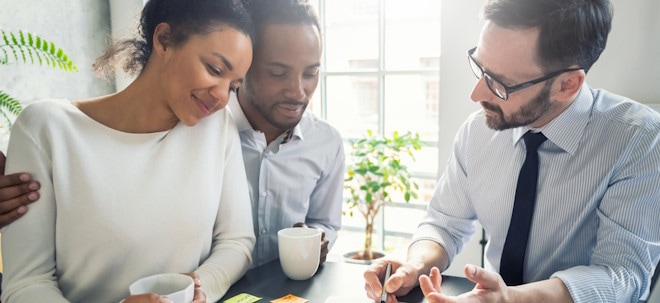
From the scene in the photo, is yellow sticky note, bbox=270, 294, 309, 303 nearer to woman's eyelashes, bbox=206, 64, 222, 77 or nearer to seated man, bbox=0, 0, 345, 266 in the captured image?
seated man, bbox=0, 0, 345, 266

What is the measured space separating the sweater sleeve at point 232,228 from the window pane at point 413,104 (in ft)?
7.09

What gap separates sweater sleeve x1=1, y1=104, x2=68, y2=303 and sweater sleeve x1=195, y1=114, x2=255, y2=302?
293 millimetres

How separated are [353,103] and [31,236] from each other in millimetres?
2685

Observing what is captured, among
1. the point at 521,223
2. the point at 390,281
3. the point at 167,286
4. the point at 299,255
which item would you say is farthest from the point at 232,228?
the point at 521,223

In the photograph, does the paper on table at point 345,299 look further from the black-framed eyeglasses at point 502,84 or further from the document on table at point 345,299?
the black-framed eyeglasses at point 502,84

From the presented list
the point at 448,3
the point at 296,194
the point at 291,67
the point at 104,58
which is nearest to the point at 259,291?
the point at 296,194

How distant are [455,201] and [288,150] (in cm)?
55

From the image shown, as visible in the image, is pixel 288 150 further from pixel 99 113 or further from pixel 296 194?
pixel 99 113

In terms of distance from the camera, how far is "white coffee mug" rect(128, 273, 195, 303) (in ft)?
2.71

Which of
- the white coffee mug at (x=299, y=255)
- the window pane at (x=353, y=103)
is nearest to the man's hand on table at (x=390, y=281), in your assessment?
the white coffee mug at (x=299, y=255)

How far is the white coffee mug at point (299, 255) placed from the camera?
1.09 m

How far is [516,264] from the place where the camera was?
1279 millimetres

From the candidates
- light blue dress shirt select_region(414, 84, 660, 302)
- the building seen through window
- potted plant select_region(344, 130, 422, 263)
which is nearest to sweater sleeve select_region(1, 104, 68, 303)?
light blue dress shirt select_region(414, 84, 660, 302)

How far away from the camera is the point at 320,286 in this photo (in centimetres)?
108
